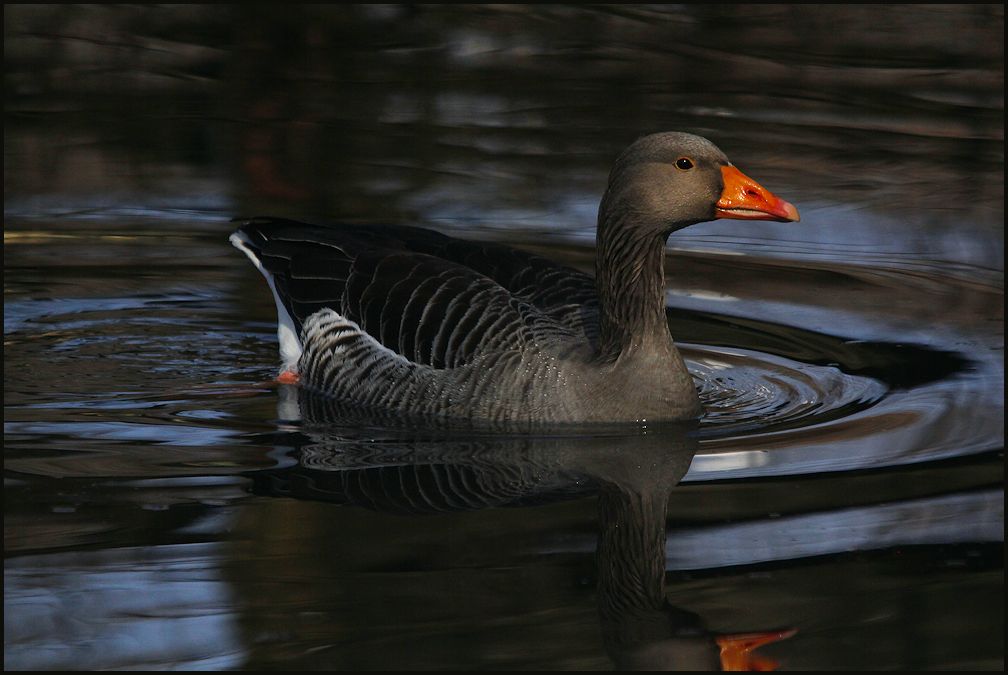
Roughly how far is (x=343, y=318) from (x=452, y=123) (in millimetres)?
6167

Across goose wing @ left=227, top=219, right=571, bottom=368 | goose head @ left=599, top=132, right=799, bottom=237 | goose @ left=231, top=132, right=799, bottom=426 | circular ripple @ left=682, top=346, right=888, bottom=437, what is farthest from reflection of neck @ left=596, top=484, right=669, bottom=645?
goose head @ left=599, top=132, right=799, bottom=237

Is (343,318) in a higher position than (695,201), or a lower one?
lower

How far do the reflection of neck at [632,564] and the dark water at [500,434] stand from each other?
0.02 meters

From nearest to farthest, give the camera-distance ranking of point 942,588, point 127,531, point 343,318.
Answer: point 942,588 < point 127,531 < point 343,318

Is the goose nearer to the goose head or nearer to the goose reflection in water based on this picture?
the goose head

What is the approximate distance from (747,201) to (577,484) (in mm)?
1864

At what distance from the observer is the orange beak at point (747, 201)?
350 inches

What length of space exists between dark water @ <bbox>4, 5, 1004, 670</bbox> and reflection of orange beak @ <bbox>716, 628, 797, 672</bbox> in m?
0.06

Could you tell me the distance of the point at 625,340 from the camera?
30.4ft

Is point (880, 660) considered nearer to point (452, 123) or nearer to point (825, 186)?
point (825, 186)

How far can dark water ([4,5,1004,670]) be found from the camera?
6.72m

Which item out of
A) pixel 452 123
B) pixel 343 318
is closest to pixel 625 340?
pixel 343 318

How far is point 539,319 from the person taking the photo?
945 cm

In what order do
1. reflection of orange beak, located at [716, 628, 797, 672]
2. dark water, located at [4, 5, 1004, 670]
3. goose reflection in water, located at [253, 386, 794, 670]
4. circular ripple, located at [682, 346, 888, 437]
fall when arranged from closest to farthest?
reflection of orange beak, located at [716, 628, 797, 672] < goose reflection in water, located at [253, 386, 794, 670] < dark water, located at [4, 5, 1004, 670] < circular ripple, located at [682, 346, 888, 437]
